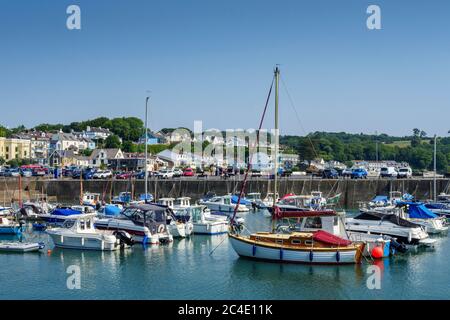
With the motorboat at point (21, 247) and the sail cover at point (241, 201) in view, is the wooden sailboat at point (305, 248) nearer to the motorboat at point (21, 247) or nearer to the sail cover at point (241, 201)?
the motorboat at point (21, 247)

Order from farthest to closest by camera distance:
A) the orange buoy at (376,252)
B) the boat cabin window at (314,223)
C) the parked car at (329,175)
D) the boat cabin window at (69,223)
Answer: the parked car at (329,175) < the boat cabin window at (69,223) < the boat cabin window at (314,223) < the orange buoy at (376,252)

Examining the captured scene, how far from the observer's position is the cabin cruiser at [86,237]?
110ft

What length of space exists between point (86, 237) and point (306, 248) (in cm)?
1305

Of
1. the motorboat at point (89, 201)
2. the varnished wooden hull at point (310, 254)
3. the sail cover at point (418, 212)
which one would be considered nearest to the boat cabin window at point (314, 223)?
the varnished wooden hull at point (310, 254)

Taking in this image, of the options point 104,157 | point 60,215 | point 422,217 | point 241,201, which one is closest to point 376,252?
point 422,217

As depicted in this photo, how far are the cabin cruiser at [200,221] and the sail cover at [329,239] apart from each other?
12134 millimetres

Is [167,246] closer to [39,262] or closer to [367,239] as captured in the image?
[39,262]

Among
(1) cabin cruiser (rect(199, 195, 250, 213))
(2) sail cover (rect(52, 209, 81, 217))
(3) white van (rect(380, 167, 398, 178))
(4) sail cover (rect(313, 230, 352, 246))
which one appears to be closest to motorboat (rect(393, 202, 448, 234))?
(4) sail cover (rect(313, 230, 352, 246))

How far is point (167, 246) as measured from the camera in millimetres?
35750

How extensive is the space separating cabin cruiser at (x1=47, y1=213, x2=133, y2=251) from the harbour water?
0.49 meters

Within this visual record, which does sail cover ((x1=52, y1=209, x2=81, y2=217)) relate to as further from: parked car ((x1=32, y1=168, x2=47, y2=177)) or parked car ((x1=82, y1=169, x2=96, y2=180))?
parked car ((x1=32, y1=168, x2=47, y2=177))

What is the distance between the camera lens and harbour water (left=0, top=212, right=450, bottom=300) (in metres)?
25.2

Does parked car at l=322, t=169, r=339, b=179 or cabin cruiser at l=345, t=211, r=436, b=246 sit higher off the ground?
parked car at l=322, t=169, r=339, b=179
